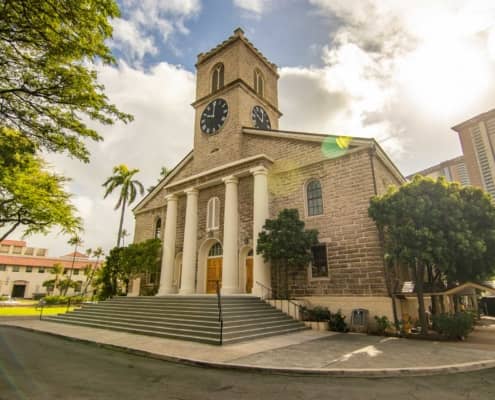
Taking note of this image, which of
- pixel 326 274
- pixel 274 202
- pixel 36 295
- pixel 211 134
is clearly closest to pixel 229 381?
pixel 326 274

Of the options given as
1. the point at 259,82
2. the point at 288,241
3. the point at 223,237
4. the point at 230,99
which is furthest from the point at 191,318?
the point at 259,82

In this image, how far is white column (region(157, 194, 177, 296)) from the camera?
1883 cm

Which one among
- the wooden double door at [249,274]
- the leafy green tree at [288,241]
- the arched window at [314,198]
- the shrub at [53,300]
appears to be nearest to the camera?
the leafy green tree at [288,241]

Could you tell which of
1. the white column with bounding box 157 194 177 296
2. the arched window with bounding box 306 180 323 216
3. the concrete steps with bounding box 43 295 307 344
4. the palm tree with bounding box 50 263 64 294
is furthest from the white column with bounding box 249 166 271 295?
the palm tree with bounding box 50 263 64 294

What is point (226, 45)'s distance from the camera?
876 inches

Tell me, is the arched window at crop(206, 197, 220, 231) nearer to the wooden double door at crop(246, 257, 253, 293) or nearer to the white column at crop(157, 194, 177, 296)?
the white column at crop(157, 194, 177, 296)

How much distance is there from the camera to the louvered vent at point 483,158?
31562 mm

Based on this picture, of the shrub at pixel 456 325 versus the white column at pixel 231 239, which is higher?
the white column at pixel 231 239

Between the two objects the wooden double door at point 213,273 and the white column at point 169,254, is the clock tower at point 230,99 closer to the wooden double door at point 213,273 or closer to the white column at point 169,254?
the white column at point 169,254

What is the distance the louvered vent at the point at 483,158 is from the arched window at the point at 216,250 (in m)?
31.3

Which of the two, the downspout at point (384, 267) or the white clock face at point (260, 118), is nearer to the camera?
the downspout at point (384, 267)

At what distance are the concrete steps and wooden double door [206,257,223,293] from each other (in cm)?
404

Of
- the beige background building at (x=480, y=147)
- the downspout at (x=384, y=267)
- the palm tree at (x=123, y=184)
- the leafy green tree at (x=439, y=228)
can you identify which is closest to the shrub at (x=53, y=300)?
the palm tree at (x=123, y=184)

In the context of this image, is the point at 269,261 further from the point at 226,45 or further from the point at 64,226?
the point at 226,45
